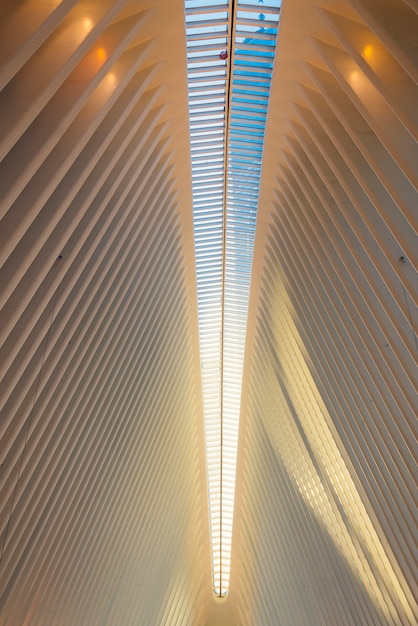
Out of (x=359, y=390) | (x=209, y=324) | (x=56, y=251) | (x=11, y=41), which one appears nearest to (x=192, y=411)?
(x=209, y=324)

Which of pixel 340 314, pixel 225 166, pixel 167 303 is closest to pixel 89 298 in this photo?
pixel 340 314

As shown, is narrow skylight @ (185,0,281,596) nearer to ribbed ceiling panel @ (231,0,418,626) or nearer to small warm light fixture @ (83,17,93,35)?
ribbed ceiling panel @ (231,0,418,626)

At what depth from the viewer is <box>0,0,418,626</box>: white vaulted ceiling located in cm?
627

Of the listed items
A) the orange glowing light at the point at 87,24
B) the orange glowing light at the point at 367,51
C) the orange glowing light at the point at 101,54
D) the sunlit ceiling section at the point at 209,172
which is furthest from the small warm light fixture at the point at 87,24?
the sunlit ceiling section at the point at 209,172

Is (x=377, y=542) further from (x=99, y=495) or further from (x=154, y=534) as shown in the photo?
(x=154, y=534)

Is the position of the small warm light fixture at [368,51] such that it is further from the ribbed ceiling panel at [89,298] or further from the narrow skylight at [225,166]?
the narrow skylight at [225,166]

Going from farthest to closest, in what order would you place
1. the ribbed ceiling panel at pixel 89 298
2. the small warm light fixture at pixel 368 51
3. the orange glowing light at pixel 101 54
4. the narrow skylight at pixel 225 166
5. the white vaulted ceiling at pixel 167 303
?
the narrow skylight at pixel 225 166 < the orange glowing light at pixel 101 54 < the small warm light fixture at pixel 368 51 < the white vaulted ceiling at pixel 167 303 < the ribbed ceiling panel at pixel 89 298

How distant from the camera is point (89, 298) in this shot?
8938 millimetres

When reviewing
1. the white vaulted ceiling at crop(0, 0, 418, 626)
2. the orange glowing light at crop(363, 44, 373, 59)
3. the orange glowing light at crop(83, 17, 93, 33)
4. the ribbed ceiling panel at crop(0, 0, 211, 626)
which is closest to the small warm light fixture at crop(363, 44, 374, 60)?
the orange glowing light at crop(363, 44, 373, 59)

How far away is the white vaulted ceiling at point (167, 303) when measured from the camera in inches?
247

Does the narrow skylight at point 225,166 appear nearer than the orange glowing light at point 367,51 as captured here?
No

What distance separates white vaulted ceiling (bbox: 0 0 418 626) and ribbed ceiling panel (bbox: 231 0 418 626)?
0.15 feet

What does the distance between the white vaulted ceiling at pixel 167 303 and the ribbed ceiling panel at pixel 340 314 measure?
0.15 ft

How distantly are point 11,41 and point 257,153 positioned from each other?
763cm
